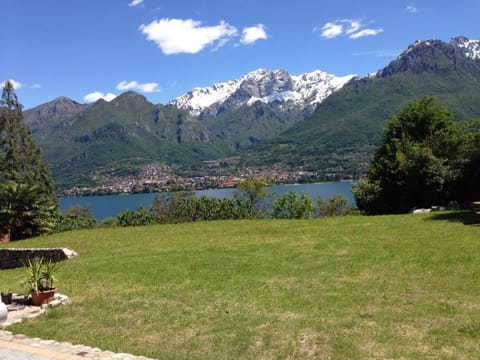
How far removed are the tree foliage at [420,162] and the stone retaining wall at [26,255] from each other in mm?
20746

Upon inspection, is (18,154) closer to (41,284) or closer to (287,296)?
(41,284)

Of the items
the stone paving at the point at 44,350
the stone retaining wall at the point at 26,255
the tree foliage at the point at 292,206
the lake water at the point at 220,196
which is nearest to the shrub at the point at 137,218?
the tree foliage at the point at 292,206

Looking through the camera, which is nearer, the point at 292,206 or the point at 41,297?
the point at 41,297

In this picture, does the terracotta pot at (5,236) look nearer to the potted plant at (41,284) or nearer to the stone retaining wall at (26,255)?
the stone retaining wall at (26,255)

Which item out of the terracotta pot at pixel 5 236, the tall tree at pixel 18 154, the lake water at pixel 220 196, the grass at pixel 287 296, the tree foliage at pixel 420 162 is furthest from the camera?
the lake water at pixel 220 196

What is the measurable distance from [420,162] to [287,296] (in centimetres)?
1885

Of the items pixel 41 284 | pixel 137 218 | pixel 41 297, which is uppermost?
pixel 41 284

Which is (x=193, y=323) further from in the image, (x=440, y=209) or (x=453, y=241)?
(x=440, y=209)

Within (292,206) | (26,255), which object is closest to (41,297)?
(26,255)

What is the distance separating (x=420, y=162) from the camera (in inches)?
1029

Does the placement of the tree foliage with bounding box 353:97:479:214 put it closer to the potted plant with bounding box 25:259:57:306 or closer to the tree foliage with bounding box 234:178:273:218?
the tree foliage with bounding box 234:178:273:218

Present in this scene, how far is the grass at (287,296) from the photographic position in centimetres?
777

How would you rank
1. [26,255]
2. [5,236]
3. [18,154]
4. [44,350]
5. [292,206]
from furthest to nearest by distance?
1. [292,206]
2. [18,154]
3. [5,236]
4. [26,255]
5. [44,350]

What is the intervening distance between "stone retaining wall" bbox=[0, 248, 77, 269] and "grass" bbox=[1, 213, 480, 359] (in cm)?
144
